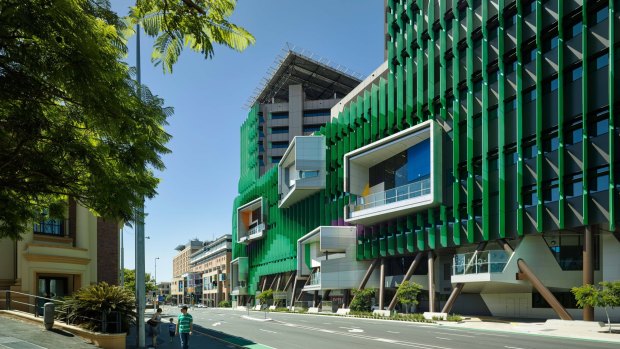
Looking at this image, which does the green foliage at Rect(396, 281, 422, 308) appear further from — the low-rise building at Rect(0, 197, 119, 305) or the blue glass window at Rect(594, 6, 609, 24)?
the low-rise building at Rect(0, 197, 119, 305)

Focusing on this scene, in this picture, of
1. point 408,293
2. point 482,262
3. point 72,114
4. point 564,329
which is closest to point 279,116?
point 408,293

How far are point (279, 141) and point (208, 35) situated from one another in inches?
4258

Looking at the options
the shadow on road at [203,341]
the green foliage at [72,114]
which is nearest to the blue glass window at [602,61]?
the shadow on road at [203,341]

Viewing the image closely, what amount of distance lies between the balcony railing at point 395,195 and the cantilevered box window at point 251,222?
40437 millimetres

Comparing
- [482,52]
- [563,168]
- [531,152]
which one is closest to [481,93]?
[482,52]

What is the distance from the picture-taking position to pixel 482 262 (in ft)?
129

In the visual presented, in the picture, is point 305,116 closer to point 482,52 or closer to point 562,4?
point 482,52

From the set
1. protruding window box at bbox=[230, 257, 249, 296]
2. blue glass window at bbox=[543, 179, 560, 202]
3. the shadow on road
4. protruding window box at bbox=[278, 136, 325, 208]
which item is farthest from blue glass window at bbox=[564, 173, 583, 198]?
protruding window box at bbox=[230, 257, 249, 296]

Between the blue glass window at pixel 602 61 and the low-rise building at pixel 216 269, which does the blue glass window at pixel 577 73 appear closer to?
the blue glass window at pixel 602 61

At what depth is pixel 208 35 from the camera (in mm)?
6207

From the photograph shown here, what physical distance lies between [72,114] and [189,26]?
310 centimetres

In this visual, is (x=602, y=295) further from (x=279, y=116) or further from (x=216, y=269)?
(x=216, y=269)

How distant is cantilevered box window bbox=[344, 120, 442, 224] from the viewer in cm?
4684

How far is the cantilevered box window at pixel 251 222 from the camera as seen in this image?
96625 mm
